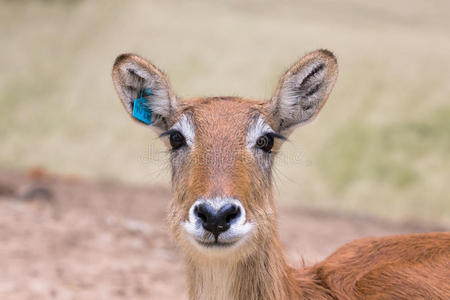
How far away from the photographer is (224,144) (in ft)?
14.6

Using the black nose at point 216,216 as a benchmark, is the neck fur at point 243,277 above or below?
below

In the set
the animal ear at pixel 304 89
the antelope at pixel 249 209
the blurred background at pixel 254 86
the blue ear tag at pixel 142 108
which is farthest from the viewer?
the blurred background at pixel 254 86

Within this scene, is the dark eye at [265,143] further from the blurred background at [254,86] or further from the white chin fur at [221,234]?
the blurred background at [254,86]

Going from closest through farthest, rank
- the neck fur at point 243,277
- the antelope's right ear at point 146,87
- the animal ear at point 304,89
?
the neck fur at point 243,277
the animal ear at point 304,89
the antelope's right ear at point 146,87

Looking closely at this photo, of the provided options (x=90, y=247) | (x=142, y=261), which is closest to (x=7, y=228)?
(x=90, y=247)

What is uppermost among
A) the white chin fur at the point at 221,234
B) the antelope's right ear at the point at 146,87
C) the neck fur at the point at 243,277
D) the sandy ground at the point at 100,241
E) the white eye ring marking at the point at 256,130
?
the antelope's right ear at the point at 146,87

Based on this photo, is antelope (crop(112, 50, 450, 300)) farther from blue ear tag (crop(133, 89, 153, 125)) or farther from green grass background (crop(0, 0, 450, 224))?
green grass background (crop(0, 0, 450, 224))

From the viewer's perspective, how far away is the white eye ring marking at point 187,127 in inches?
184

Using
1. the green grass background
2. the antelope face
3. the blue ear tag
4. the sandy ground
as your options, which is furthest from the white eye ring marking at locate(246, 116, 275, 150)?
the green grass background

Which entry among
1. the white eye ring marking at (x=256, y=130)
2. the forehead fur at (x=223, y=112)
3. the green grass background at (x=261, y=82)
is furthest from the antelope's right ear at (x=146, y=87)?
the green grass background at (x=261, y=82)

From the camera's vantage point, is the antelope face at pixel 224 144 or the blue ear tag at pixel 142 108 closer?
the antelope face at pixel 224 144

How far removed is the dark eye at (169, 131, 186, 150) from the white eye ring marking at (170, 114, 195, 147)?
0.13 feet

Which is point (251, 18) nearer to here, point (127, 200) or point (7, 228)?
point (127, 200)

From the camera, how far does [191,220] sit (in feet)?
13.4
